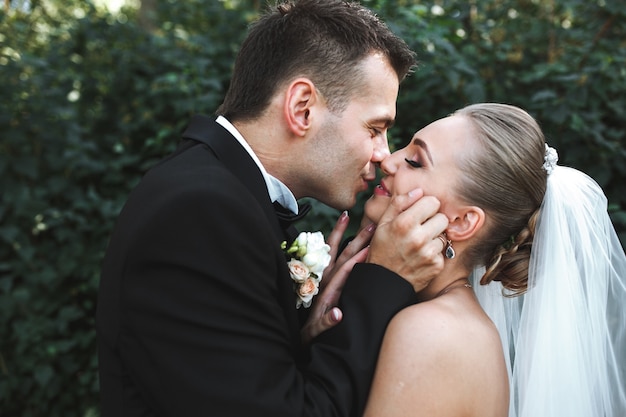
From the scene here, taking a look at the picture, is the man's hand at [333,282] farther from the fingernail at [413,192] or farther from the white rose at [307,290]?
the fingernail at [413,192]

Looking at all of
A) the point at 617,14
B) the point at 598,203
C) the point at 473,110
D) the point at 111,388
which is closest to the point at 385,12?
the point at 617,14

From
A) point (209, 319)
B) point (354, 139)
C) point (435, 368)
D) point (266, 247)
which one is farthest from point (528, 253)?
point (209, 319)

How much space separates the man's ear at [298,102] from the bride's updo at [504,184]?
0.66 m

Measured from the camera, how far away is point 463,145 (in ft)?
8.68

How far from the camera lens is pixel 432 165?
2.66 metres

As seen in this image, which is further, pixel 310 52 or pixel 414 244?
pixel 310 52

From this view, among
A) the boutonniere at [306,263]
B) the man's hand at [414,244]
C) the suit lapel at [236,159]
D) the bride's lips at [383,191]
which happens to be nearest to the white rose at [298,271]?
the boutonniere at [306,263]

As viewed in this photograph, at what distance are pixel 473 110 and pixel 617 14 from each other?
82.1 inches

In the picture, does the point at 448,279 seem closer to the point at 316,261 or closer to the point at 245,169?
the point at 316,261

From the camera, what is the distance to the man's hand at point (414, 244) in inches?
94.5

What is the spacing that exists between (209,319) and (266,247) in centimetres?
33

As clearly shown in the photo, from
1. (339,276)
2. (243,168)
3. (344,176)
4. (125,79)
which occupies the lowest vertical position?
(125,79)

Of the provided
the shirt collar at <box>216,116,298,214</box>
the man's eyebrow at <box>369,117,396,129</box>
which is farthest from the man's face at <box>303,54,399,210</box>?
the shirt collar at <box>216,116,298,214</box>

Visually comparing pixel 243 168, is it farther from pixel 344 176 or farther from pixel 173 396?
pixel 173 396
